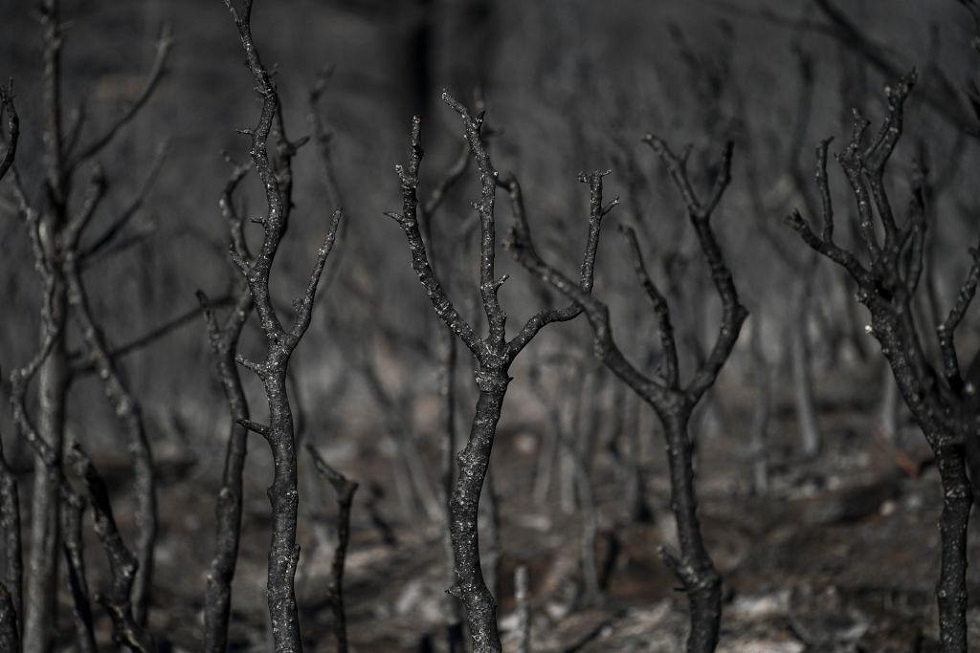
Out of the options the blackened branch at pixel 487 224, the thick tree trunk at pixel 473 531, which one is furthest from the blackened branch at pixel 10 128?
the thick tree trunk at pixel 473 531

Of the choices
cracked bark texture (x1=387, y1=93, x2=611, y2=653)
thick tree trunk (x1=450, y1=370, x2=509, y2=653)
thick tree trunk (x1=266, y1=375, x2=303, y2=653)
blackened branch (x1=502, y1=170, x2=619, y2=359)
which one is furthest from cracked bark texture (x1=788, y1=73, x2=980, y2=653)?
thick tree trunk (x1=266, y1=375, x2=303, y2=653)

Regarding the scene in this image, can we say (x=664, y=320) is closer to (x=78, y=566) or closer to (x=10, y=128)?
(x=10, y=128)

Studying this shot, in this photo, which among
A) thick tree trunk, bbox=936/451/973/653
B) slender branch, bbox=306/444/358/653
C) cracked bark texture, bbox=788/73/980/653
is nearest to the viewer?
cracked bark texture, bbox=788/73/980/653

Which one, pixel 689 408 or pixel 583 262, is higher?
pixel 583 262

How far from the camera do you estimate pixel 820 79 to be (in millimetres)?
9195

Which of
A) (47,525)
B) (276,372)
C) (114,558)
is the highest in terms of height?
(47,525)

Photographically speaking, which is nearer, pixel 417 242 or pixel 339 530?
pixel 417 242

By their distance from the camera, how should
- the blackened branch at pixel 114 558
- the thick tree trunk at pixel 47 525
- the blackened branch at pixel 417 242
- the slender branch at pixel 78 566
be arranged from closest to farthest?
the blackened branch at pixel 417 242, the blackened branch at pixel 114 558, the slender branch at pixel 78 566, the thick tree trunk at pixel 47 525

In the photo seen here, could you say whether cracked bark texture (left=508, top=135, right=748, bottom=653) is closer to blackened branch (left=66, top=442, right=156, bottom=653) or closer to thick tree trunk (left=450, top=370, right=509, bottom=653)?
thick tree trunk (left=450, top=370, right=509, bottom=653)

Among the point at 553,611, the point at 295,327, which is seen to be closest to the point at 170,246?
the point at 553,611

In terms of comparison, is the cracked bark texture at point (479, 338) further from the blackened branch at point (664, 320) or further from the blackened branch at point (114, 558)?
the blackened branch at point (114, 558)

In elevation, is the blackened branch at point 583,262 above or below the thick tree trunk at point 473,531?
above

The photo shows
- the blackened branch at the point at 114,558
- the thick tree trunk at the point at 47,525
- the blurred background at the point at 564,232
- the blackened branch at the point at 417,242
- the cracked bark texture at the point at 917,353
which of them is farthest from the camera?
the blurred background at the point at 564,232

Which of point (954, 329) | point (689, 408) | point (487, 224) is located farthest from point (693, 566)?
point (487, 224)
